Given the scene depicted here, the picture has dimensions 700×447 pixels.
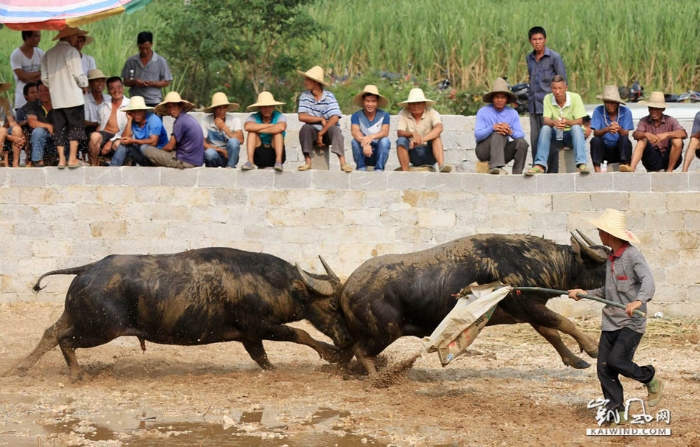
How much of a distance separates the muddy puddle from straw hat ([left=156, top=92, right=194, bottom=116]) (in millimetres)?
5421

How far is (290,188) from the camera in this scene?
561 inches

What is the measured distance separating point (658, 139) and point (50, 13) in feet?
23.9

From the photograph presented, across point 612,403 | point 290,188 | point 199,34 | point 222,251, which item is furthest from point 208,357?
point 199,34

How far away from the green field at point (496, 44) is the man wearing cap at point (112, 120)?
4.24 meters

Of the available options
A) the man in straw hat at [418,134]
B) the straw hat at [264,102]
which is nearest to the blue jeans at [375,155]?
the man in straw hat at [418,134]

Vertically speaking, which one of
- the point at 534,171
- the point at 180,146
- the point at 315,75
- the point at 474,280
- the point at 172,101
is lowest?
the point at 474,280

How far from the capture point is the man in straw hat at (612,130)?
14.1 meters

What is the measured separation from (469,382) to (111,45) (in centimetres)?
1054

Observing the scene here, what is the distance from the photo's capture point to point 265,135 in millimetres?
14438

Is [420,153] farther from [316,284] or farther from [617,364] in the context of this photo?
[617,364]

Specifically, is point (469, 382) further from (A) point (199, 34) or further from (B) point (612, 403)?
(A) point (199, 34)

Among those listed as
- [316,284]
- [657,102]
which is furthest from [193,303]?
[657,102]

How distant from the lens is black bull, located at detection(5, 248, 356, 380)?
417 inches

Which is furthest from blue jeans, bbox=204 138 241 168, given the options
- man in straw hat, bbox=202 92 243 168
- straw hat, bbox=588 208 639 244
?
straw hat, bbox=588 208 639 244
